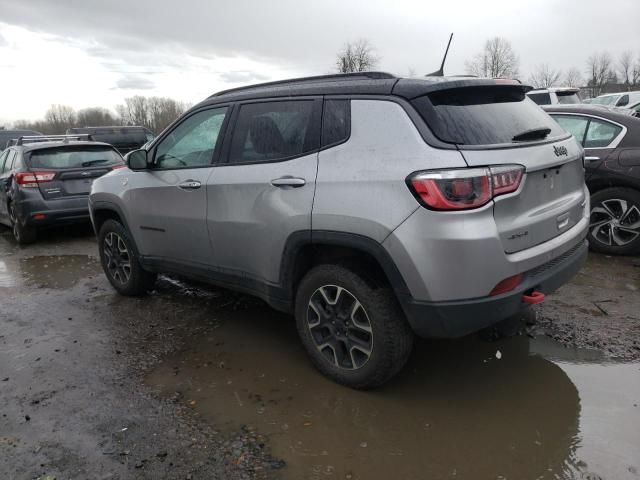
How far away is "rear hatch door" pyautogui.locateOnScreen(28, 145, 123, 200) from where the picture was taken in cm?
735

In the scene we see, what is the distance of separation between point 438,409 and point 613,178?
369 centimetres

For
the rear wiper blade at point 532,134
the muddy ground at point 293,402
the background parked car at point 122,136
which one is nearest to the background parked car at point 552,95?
the muddy ground at point 293,402

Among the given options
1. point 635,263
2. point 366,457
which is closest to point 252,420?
point 366,457

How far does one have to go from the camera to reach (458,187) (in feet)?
8.09

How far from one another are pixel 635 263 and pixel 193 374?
4.48m

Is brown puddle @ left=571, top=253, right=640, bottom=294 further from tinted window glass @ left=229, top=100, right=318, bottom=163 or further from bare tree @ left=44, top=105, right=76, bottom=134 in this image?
bare tree @ left=44, top=105, right=76, bottom=134

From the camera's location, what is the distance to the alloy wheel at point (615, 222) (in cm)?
520

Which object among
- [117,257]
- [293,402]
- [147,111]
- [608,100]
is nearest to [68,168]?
[117,257]

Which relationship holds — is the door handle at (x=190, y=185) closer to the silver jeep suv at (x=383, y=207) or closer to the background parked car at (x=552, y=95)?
the silver jeep suv at (x=383, y=207)

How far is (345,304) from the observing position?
9.80ft

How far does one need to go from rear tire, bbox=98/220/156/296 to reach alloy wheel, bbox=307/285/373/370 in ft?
7.40

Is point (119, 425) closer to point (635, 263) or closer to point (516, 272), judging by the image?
point (516, 272)

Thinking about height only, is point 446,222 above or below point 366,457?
above

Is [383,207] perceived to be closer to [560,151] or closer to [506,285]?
[506,285]
